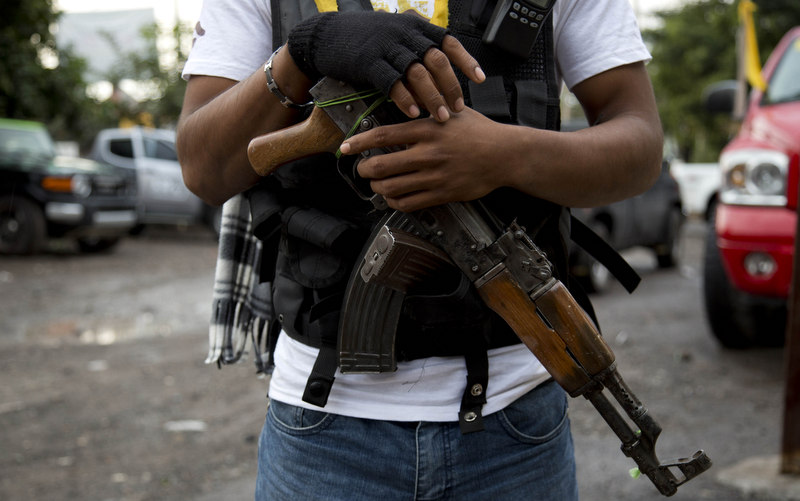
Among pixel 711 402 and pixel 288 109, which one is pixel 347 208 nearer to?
pixel 288 109

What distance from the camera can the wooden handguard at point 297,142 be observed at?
1.29m

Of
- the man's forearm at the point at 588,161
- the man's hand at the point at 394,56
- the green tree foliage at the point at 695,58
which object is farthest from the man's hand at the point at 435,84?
the green tree foliage at the point at 695,58

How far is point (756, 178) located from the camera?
4848mm

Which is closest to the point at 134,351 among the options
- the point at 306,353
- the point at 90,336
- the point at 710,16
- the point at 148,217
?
the point at 90,336

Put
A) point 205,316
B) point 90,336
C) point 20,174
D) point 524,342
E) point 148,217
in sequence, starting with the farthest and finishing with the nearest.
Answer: point 148,217 → point 20,174 → point 205,316 → point 90,336 → point 524,342

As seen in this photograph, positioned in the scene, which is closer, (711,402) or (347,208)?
(347,208)

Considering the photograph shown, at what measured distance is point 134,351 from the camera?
626cm

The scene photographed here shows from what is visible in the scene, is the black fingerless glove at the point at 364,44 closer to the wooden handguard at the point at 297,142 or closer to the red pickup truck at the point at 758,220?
the wooden handguard at the point at 297,142

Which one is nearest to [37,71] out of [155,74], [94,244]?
[94,244]

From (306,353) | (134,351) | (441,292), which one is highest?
(441,292)

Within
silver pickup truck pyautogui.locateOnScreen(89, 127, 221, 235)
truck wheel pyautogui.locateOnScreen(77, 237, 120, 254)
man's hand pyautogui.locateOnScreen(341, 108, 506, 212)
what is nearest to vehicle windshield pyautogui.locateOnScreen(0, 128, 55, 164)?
truck wheel pyautogui.locateOnScreen(77, 237, 120, 254)

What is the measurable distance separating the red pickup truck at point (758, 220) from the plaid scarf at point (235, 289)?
3.77 meters

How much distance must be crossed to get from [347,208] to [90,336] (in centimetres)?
599

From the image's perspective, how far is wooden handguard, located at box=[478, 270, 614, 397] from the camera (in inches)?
51.1
